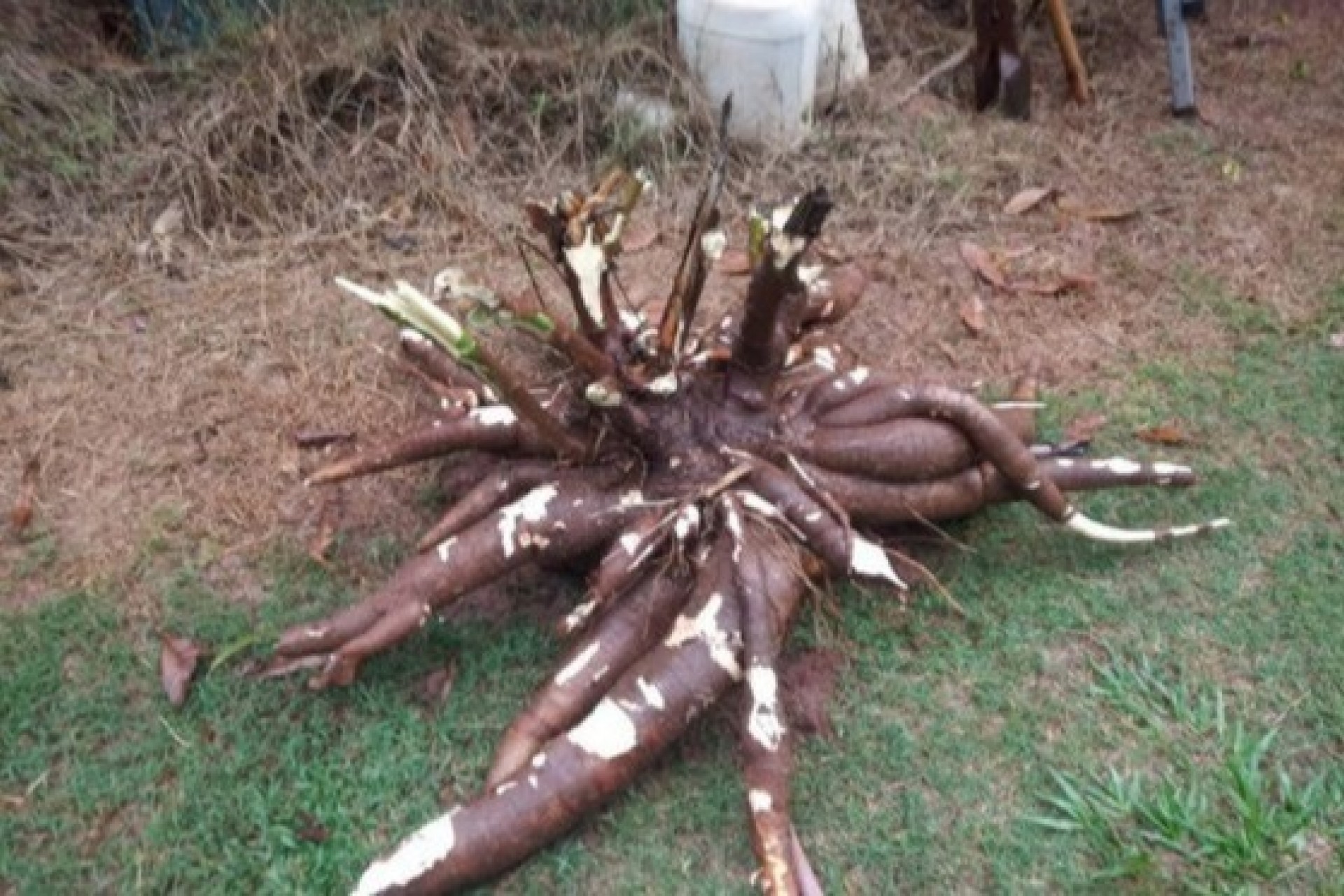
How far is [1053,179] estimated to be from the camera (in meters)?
3.16

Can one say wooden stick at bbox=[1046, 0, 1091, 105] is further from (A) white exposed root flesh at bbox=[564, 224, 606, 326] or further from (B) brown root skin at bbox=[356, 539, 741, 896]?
(B) brown root skin at bbox=[356, 539, 741, 896]

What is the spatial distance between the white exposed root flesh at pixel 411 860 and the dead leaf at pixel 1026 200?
206 cm

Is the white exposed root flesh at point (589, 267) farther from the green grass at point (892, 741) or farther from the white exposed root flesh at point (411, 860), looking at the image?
the white exposed root flesh at point (411, 860)

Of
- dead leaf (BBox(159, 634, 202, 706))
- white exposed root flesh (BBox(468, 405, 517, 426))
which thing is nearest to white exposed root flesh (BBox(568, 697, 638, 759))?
white exposed root flesh (BBox(468, 405, 517, 426))

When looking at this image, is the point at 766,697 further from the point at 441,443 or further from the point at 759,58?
the point at 759,58

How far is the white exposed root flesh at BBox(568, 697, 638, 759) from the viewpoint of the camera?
5.74 feet

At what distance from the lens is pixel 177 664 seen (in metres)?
2.01

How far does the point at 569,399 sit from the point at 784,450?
0.35 m

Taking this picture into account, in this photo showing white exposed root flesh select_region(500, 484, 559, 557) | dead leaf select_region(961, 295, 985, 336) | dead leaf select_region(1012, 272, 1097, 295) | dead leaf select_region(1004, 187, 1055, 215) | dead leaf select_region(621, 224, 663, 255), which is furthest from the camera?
dead leaf select_region(1004, 187, 1055, 215)

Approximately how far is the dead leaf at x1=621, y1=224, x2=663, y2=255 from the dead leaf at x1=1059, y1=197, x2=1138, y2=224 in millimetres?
970

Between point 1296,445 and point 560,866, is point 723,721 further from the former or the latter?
point 1296,445

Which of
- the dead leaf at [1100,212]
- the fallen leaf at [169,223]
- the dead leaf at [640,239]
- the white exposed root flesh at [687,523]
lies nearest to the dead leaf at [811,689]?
the white exposed root flesh at [687,523]

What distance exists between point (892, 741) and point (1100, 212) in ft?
5.40

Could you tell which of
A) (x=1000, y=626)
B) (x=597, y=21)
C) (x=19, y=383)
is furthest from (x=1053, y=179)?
A: (x=19, y=383)
